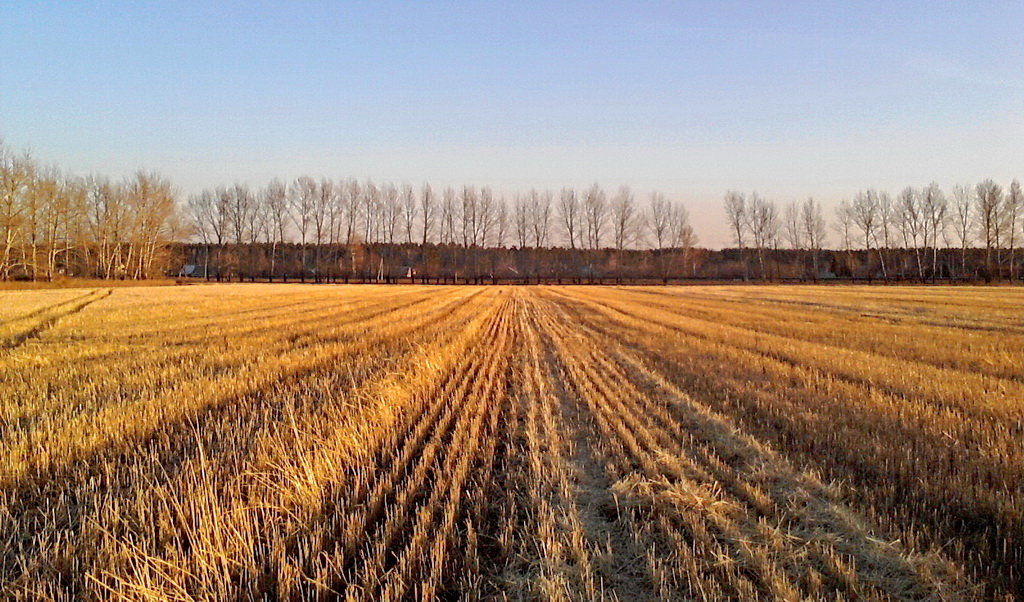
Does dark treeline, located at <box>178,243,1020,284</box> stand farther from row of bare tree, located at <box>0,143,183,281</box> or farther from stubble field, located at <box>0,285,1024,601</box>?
stubble field, located at <box>0,285,1024,601</box>

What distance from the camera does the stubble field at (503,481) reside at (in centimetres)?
→ 220

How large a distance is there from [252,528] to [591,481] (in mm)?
2385

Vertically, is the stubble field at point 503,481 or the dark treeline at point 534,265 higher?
the dark treeline at point 534,265

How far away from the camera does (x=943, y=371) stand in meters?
7.03

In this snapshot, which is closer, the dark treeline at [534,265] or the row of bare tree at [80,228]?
→ the row of bare tree at [80,228]

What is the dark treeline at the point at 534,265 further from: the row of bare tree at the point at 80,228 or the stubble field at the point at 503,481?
the stubble field at the point at 503,481

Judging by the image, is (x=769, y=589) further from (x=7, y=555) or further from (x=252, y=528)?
(x=7, y=555)

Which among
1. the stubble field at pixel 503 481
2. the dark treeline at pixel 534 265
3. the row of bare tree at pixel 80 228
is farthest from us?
the dark treeline at pixel 534 265

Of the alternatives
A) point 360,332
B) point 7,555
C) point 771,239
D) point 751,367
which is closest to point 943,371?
point 751,367

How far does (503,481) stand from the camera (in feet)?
11.1

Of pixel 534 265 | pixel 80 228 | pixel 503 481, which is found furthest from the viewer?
pixel 534 265

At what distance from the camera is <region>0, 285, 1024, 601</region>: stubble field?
2.20 meters

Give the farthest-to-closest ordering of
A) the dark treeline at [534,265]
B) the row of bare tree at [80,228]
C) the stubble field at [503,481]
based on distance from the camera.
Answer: the dark treeline at [534,265] → the row of bare tree at [80,228] → the stubble field at [503,481]

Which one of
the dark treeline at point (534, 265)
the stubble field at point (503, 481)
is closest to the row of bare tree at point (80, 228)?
the dark treeline at point (534, 265)
